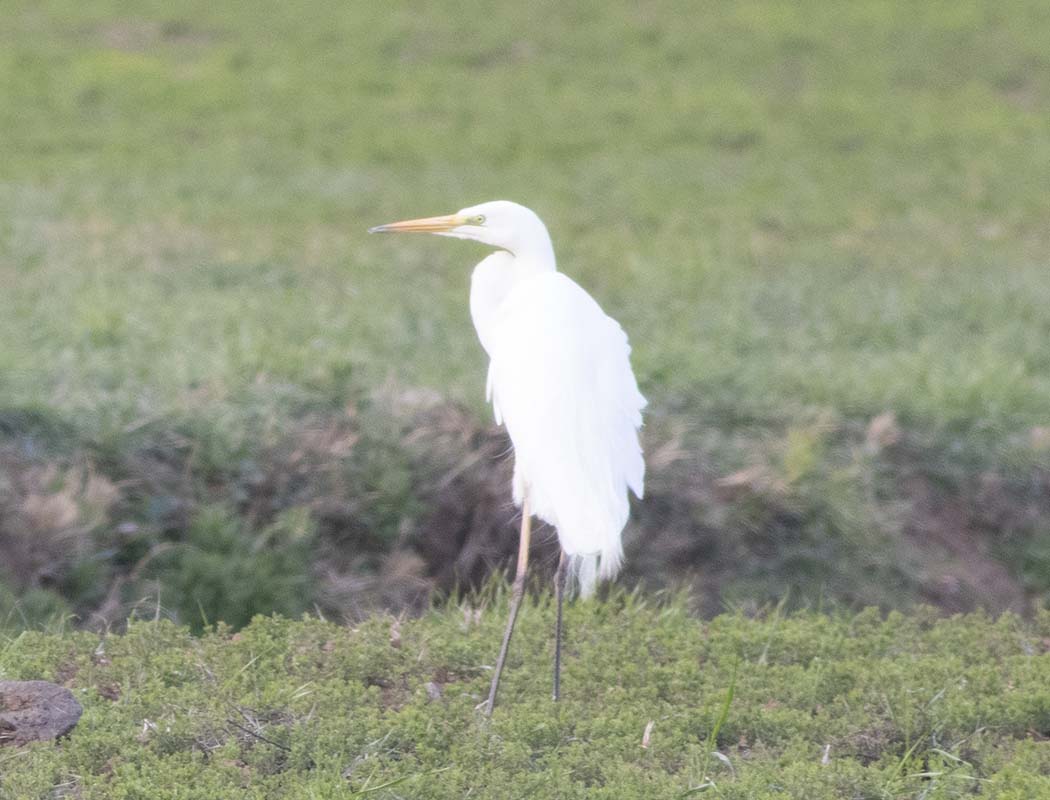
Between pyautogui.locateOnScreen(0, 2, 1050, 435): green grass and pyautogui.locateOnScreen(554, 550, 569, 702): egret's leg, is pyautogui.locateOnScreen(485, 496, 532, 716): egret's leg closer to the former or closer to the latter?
pyautogui.locateOnScreen(554, 550, 569, 702): egret's leg

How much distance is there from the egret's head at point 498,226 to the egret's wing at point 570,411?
152 mm

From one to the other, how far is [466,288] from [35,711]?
221 inches

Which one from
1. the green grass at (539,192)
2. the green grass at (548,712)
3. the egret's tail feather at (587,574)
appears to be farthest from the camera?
the green grass at (539,192)

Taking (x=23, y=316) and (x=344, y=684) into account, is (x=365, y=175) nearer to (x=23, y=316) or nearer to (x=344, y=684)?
(x=23, y=316)

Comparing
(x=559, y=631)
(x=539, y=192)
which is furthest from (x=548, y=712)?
(x=539, y=192)

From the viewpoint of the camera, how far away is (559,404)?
3732mm

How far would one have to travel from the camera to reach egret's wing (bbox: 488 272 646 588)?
3.53m

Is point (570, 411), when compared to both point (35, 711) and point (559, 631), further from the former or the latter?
point (35, 711)

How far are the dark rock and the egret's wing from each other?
120 cm

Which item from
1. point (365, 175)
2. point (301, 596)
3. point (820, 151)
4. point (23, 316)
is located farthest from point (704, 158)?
point (301, 596)

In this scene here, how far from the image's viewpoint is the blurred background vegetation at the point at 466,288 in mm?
5598

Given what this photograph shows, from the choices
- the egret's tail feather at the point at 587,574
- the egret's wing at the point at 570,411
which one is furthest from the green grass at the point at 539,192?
the egret's tail feather at the point at 587,574

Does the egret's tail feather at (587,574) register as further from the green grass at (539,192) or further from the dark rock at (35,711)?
the green grass at (539,192)

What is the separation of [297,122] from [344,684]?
1026 cm
